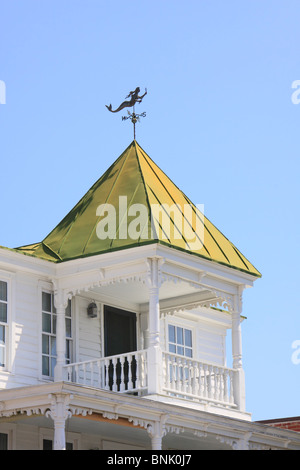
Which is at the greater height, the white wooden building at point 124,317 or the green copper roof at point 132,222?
the green copper roof at point 132,222

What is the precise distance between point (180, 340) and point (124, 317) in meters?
1.99

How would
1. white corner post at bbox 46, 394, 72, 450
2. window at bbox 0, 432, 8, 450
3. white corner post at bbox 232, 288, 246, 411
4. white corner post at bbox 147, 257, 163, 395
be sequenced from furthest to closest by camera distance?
white corner post at bbox 232, 288, 246, 411, white corner post at bbox 147, 257, 163, 395, window at bbox 0, 432, 8, 450, white corner post at bbox 46, 394, 72, 450

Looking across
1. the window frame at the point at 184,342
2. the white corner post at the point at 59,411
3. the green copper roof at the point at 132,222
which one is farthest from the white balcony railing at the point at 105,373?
the white corner post at the point at 59,411

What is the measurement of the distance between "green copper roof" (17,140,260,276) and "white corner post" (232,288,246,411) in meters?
0.91

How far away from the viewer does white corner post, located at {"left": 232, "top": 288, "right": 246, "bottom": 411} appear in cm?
2406

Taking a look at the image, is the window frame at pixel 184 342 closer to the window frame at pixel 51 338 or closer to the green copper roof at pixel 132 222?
the green copper roof at pixel 132 222

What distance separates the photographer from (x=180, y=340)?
26.8m

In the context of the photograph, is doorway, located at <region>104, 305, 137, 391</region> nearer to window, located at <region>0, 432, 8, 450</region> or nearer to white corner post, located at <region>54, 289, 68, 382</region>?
white corner post, located at <region>54, 289, 68, 382</region>

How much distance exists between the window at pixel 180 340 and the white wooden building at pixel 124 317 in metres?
0.91

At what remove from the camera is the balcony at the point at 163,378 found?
73.5ft

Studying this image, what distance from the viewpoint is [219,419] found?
74.1ft

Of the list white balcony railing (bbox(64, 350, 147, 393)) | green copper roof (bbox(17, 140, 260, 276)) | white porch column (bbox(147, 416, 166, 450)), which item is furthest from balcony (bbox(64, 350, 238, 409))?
green copper roof (bbox(17, 140, 260, 276))

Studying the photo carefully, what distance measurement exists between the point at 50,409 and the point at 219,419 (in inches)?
177
